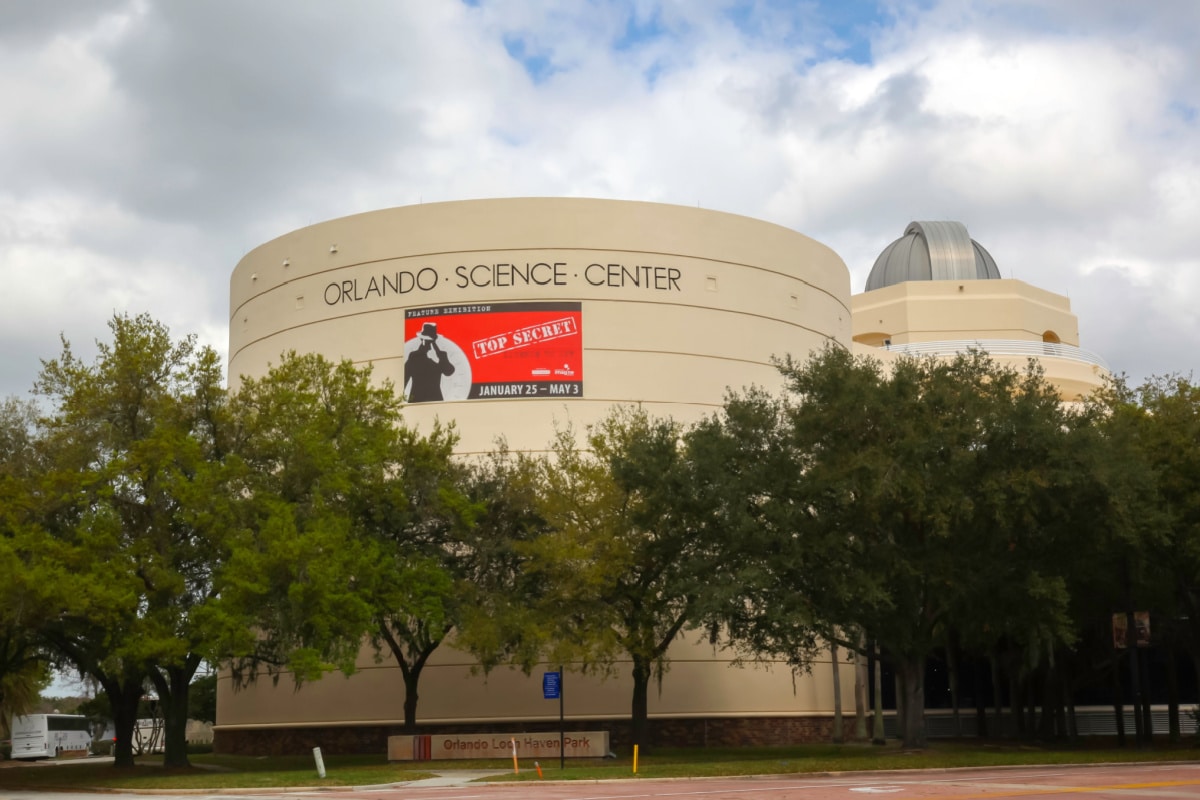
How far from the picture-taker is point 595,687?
48.0 m


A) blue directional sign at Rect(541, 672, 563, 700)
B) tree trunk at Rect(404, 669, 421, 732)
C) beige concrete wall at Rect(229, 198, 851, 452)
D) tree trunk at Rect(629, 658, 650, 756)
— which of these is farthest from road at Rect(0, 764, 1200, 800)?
beige concrete wall at Rect(229, 198, 851, 452)

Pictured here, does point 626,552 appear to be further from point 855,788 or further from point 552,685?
point 855,788

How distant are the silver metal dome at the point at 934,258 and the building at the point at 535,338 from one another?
21.7 m

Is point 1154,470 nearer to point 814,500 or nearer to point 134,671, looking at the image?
point 814,500

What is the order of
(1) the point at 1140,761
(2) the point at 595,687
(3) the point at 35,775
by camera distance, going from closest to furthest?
(1) the point at 1140,761 < (3) the point at 35,775 < (2) the point at 595,687

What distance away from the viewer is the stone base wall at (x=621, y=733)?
47.6 metres

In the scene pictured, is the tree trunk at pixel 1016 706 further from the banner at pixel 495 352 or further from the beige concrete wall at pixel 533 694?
the banner at pixel 495 352

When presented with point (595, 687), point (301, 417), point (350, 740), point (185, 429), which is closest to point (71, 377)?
point (185, 429)

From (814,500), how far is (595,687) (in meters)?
15.9

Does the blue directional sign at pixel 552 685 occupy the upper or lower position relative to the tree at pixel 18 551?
lower

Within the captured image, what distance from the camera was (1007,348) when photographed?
67.4 m

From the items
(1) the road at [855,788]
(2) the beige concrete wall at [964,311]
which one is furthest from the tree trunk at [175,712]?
(2) the beige concrete wall at [964,311]

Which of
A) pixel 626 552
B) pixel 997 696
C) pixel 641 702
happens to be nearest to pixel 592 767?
pixel 641 702

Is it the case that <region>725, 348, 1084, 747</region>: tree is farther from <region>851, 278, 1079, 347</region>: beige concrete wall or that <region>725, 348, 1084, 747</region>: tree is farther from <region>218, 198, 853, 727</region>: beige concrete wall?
<region>851, 278, 1079, 347</region>: beige concrete wall
